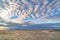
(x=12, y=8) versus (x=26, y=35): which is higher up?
(x=12, y=8)

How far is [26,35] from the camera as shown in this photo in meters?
0.98

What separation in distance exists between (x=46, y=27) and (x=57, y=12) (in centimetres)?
14

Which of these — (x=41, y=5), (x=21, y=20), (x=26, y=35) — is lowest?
(x=26, y=35)

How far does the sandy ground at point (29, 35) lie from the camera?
3.15ft

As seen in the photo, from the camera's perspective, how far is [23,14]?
3.21 feet

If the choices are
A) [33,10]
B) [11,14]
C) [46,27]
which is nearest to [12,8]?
[11,14]

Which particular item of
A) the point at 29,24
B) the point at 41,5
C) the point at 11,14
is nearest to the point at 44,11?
the point at 41,5

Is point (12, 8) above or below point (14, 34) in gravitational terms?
above

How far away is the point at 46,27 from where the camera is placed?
0.96 meters

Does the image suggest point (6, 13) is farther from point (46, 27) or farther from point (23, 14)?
point (46, 27)

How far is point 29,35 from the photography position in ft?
3.20

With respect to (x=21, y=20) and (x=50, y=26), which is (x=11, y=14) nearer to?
(x=21, y=20)

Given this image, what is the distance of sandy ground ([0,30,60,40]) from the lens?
960mm

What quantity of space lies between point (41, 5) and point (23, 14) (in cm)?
16
